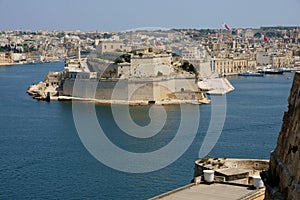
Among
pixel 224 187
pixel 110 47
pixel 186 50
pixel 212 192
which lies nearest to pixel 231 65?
pixel 186 50

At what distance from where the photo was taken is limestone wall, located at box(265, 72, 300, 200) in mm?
1374

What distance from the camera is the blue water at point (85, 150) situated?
5.21 meters

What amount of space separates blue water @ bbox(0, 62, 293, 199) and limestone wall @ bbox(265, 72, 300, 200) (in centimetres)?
328

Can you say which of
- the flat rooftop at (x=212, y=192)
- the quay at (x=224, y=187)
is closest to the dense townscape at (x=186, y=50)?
the quay at (x=224, y=187)

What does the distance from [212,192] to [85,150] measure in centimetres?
451

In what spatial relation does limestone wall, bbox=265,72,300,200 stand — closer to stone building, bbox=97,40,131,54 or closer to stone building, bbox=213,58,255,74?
stone building, bbox=97,40,131,54

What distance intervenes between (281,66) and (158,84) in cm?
1418

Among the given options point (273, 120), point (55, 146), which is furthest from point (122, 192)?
point (273, 120)

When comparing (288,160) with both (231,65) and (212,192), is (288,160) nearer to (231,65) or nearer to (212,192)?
(212,192)

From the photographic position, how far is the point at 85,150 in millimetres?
7156

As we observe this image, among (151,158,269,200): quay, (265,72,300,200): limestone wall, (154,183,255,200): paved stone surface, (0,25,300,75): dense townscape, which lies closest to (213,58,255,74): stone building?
(0,25,300,75): dense townscape

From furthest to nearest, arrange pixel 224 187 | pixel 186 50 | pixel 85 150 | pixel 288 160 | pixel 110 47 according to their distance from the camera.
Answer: pixel 186 50
pixel 110 47
pixel 85 150
pixel 224 187
pixel 288 160

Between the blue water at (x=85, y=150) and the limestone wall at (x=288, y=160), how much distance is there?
3279mm

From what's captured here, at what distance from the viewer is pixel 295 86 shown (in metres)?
1.60
